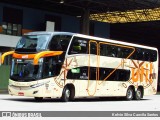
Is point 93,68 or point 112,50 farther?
point 112,50

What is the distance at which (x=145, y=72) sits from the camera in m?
30.3

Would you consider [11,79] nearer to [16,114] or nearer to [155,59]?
[16,114]

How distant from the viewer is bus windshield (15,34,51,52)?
21.9 m

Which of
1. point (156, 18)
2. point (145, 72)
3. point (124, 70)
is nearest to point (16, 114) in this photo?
point (124, 70)

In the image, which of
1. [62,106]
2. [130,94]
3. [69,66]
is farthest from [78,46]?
[130,94]

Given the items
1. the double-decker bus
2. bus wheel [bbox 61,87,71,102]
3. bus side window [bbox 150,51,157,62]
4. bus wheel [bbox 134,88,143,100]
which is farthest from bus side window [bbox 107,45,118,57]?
bus side window [bbox 150,51,157,62]

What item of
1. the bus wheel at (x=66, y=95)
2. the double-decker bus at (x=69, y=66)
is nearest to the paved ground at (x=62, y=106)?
the bus wheel at (x=66, y=95)

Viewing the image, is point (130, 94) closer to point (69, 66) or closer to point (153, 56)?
point (153, 56)

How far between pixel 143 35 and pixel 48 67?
62414 mm

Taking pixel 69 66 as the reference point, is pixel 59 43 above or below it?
above

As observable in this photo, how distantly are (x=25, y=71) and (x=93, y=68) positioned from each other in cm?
456

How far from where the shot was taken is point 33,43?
73.4 ft

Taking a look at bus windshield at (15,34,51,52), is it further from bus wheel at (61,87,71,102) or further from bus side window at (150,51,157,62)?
bus side window at (150,51,157,62)

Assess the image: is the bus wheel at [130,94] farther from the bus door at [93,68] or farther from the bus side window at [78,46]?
the bus side window at [78,46]
